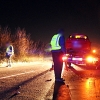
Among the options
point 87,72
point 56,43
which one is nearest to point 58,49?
point 56,43

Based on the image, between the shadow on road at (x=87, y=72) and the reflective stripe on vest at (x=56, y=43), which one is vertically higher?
the reflective stripe on vest at (x=56, y=43)

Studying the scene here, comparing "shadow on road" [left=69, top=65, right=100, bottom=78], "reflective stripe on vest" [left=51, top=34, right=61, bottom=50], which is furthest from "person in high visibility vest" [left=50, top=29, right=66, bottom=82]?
"shadow on road" [left=69, top=65, right=100, bottom=78]

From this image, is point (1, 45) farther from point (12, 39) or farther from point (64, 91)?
point (64, 91)

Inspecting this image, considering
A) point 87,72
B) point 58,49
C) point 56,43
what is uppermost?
point 56,43

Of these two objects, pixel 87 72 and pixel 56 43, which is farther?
pixel 87 72

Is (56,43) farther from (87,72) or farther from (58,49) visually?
(87,72)

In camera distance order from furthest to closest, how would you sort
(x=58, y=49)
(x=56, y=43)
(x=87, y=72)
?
(x=87, y=72), (x=58, y=49), (x=56, y=43)

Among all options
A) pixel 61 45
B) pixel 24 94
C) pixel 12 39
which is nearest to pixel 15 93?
pixel 24 94

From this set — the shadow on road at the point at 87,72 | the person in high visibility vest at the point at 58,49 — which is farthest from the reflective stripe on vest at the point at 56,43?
the shadow on road at the point at 87,72

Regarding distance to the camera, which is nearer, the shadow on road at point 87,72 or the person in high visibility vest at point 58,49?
the person in high visibility vest at point 58,49

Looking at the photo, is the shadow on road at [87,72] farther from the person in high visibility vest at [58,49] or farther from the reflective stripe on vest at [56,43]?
the reflective stripe on vest at [56,43]

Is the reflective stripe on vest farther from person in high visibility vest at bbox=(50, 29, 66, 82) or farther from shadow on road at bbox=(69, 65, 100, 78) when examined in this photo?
shadow on road at bbox=(69, 65, 100, 78)

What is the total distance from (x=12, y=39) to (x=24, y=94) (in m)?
17.0

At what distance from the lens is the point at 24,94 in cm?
658
